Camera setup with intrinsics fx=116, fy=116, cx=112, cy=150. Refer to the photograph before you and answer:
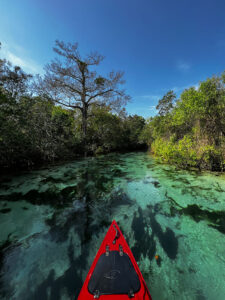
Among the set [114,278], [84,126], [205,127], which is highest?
[84,126]

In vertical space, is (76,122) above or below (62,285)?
above

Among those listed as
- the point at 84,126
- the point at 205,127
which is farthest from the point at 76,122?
the point at 205,127

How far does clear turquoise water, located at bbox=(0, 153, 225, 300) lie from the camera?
6.40 feet

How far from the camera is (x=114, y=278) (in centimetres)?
162

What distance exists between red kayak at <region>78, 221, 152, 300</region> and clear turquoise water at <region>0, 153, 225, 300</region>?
0.53 meters

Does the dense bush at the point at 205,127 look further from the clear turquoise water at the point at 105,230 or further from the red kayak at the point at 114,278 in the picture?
the red kayak at the point at 114,278

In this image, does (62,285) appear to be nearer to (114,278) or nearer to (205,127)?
(114,278)

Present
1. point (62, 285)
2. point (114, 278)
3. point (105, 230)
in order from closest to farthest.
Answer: point (114, 278) < point (62, 285) < point (105, 230)

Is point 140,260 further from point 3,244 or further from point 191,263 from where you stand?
point 3,244

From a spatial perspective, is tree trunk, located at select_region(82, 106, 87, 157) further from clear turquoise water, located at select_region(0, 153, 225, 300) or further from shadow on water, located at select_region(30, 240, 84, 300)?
shadow on water, located at select_region(30, 240, 84, 300)

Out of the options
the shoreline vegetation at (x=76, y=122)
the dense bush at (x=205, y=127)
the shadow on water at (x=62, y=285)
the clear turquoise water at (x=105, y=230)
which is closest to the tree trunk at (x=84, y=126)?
the shoreline vegetation at (x=76, y=122)

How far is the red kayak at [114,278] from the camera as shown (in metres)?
1.42

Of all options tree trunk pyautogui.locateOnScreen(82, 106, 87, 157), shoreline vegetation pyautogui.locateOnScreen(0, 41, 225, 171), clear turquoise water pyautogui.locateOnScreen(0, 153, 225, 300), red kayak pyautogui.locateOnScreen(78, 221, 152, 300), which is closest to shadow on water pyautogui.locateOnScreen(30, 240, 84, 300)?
clear turquoise water pyautogui.locateOnScreen(0, 153, 225, 300)

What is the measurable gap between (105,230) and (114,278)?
5.47ft
